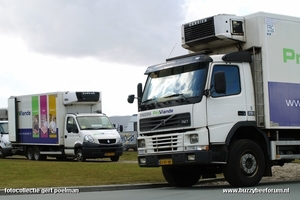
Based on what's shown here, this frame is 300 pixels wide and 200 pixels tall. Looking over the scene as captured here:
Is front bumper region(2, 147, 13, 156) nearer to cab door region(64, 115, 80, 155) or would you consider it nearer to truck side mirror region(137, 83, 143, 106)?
cab door region(64, 115, 80, 155)

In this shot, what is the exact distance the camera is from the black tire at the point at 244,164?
14.6 m

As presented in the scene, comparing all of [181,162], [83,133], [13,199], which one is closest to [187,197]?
[181,162]

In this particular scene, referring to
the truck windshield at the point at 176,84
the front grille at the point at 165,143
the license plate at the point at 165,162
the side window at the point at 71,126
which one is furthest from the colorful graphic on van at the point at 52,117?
the license plate at the point at 165,162

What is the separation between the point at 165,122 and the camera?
15086mm

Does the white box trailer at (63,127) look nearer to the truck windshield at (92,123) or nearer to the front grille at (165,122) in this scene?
the truck windshield at (92,123)

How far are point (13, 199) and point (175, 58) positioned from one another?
5.79 meters

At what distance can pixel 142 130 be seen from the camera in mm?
15898

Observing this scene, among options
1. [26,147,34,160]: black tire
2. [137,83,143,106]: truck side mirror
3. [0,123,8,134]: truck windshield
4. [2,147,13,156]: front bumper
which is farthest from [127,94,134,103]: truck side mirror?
[0,123,8,134]: truck windshield

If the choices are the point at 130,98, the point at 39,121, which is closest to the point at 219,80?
the point at 130,98

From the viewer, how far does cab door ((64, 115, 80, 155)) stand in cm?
2825

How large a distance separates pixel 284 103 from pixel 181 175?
3.44m

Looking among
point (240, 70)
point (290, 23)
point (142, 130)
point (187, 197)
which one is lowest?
point (187, 197)

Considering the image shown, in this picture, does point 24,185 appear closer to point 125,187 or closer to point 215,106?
point 125,187

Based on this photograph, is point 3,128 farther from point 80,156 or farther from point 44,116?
point 80,156
